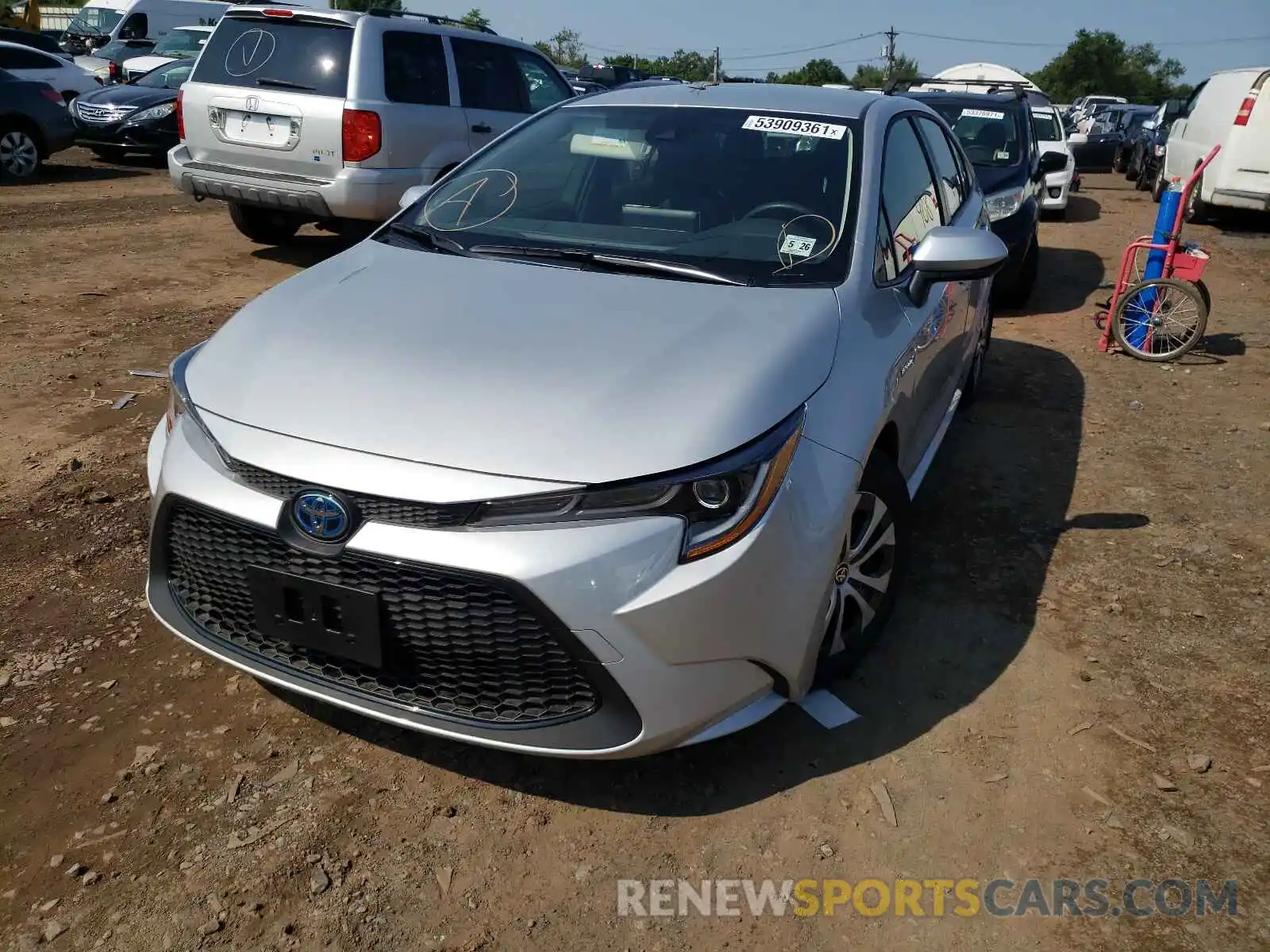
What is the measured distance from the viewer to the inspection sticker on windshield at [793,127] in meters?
3.47

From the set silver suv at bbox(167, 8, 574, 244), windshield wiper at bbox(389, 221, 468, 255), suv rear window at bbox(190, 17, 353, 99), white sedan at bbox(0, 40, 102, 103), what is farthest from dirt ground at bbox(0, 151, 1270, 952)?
white sedan at bbox(0, 40, 102, 103)

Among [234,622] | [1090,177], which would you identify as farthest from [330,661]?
[1090,177]

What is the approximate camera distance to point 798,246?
311 centimetres

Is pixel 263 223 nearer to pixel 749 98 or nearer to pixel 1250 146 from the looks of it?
pixel 749 98

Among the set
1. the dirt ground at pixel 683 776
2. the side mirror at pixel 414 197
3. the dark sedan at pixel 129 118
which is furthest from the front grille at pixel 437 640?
the dark sedan at pixel 129 118

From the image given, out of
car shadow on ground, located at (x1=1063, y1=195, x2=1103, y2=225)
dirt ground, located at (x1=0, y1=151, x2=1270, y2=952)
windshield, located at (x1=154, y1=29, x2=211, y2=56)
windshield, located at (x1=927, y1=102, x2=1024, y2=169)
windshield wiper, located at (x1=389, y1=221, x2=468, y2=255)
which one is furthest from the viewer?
windshield, located at (x1=154, y1=29, x2=211, y2=56)

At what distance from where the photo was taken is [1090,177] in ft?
71.3

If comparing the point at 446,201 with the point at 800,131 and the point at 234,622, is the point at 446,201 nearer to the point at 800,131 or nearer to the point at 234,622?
the point at 800,131

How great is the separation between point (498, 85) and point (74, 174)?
7443 millimetres

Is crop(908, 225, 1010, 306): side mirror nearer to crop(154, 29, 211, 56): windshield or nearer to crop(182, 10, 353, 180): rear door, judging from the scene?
crop(182, 10, 353, 180): rear door

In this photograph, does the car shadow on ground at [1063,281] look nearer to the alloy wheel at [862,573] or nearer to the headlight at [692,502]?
the alloy wheel at [862,573]

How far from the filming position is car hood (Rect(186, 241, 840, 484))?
87.9 inches

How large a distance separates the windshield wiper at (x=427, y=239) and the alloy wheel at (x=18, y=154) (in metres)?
10.8

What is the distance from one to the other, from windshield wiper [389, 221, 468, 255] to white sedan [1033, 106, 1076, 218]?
11.2 meters
